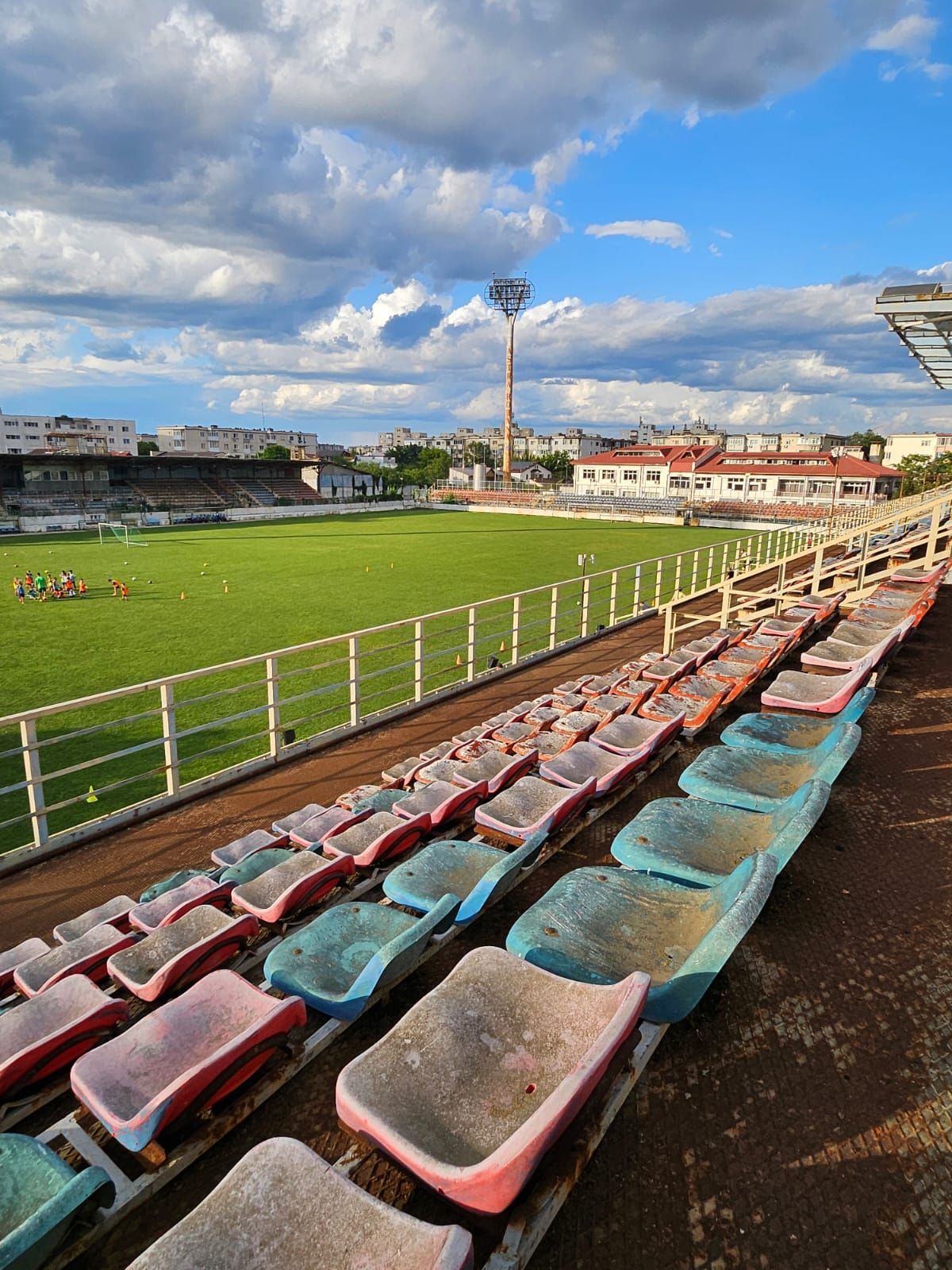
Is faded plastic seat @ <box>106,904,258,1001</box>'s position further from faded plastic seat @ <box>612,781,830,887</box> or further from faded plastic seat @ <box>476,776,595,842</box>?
faded plastic seat @ <box>612,781,830,887</box>

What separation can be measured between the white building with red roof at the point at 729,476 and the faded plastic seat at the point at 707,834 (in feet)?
185

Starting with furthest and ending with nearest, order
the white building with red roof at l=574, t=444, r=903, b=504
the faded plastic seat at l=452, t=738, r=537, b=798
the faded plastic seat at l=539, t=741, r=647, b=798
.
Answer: the white building with red roof at l=574, t=444, r=903, b=504, the faded plastic seat at l=452, t=738, r=537, b=798, the faded plastic seat at l=539, t=741, r=647, b=798

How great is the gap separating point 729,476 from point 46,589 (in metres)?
58.9

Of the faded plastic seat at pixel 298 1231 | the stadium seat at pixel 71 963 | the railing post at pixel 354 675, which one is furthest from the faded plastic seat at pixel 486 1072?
the railing post at pixel 354 675

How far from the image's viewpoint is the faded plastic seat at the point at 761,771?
3.31m

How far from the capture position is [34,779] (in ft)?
17.4

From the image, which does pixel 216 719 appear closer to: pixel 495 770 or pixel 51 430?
pixel 495 770

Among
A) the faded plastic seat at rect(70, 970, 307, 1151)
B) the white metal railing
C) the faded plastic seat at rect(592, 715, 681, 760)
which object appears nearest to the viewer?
the faded plastic seat at rect(70, 970, 307, 1151)

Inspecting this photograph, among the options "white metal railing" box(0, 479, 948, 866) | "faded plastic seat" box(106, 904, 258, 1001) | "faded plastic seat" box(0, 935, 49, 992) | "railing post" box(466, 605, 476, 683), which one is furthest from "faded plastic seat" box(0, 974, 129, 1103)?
"railing post" box(466, 605, 476, 683)

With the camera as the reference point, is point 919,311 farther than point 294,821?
Yes

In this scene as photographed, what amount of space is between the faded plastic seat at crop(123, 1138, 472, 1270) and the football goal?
38568mm

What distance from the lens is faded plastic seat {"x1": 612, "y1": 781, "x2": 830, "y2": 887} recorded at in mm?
2730

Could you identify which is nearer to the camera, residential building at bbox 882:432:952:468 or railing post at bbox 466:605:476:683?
railing post at bbox 466:605:476:683

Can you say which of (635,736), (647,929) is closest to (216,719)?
(635,736)
